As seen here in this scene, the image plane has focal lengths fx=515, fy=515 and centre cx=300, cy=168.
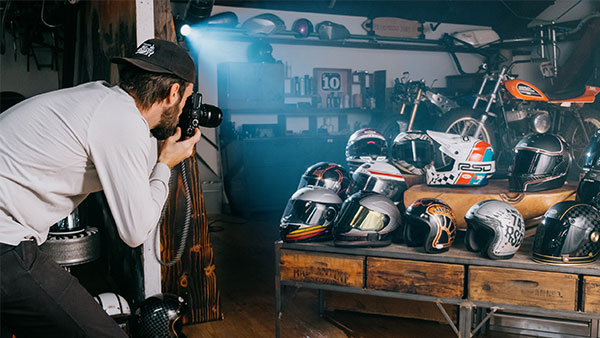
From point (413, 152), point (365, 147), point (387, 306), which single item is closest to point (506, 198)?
point (413, 152)

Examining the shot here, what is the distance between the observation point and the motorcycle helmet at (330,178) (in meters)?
3.04

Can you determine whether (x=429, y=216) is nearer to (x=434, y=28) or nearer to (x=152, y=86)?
(x=152, y=86)

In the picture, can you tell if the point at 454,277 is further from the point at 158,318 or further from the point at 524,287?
the point at 158,318

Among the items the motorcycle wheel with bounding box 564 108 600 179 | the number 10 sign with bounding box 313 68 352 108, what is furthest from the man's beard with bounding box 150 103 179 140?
the motorcycle wheel with bounding box 564 108 600 179

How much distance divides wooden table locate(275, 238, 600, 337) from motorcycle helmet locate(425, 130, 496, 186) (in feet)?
1.79

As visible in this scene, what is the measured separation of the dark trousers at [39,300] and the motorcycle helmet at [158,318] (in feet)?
3.21

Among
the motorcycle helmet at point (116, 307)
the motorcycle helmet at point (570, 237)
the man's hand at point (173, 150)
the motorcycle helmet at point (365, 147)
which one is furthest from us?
the motorcycle helmet at point (365, 147)

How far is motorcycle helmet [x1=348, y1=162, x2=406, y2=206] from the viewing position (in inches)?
111

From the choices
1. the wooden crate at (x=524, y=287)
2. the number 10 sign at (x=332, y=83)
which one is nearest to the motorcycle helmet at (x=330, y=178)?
the wooden crate at (x=524, y=287)

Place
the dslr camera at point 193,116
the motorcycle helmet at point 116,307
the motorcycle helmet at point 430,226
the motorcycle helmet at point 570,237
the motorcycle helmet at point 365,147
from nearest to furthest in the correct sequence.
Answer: the dslr camera at point 193,116 → the motorcycle helmet at point 570,237 → the motorcycle helmet at point 430,226 → the motorcycle helmet at point 116,307 → the motorcycle helmet at point 365,147

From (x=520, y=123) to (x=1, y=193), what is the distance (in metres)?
6.13

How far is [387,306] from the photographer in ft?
9.73

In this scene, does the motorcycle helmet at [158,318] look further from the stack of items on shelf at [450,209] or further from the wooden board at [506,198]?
the wooden board at [506,198]

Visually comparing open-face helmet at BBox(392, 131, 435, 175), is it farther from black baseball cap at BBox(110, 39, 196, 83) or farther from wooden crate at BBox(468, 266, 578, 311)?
black baseball cap at BBox(110, 39, 196, 83)
